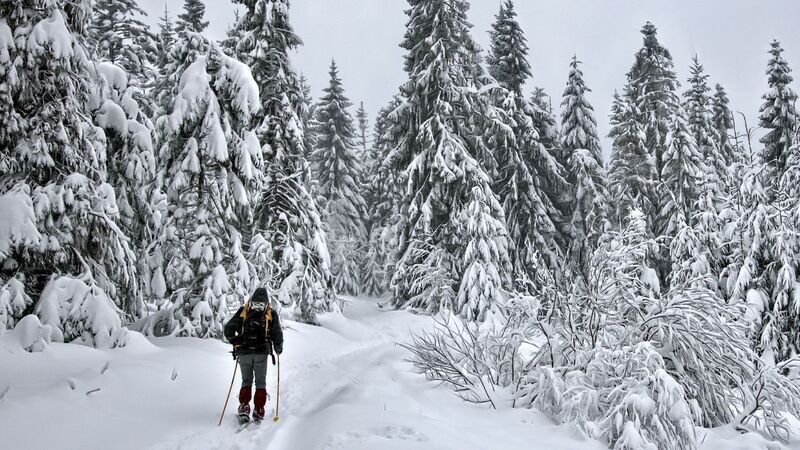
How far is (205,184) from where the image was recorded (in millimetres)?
11430

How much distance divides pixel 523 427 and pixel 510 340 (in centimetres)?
191

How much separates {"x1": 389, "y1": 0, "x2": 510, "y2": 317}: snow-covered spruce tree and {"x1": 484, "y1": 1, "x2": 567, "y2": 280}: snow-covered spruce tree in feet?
7.08

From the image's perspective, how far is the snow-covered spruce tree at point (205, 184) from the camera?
11117 mm

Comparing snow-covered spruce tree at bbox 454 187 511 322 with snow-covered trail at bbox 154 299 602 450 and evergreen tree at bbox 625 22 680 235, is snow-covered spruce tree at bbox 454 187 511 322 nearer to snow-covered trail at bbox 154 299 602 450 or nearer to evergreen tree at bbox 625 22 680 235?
snow-covered trail at bbox 154 299 602 450

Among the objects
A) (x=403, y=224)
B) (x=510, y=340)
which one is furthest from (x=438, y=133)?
(x=510, y=340)

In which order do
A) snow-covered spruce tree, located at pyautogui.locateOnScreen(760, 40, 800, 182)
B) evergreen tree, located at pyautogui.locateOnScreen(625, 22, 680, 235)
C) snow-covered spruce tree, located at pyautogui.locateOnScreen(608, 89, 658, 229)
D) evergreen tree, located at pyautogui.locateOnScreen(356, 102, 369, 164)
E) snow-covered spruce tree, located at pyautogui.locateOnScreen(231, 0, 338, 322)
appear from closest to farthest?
1. snow-covered spruce tree, located at pyautogui.locateOnScreen(231, 0, 338, 322)
2. snow-covered spruce tree, located at pyautogui.locateOnScreen(760, 40, 800, 182)
3. snow-covered spruce tree, located at pyautogui.locateOnScreen(608, 89, 658, 229)
4. evergreen tree, located at pyautogui.locateOnScreen(625, 22, 680, 235)
5. evergreen tree, located at pyautogui.locateOnScreen(356, 102, 369, 164)

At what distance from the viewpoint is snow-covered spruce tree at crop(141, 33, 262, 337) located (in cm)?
1112

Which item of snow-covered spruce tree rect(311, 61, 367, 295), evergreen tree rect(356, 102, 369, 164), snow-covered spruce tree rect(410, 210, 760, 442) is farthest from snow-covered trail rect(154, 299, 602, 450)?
evergreen tree rect(356, 102, 369, 164)

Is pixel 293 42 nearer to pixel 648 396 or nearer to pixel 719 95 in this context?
pixel 648 396

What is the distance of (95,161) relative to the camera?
9367mm

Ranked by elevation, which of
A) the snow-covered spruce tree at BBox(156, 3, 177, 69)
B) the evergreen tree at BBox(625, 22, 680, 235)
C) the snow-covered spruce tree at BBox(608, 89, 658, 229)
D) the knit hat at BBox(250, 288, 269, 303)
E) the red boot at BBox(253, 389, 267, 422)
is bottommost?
the red boot at BBox(253, 389, 267, 422)

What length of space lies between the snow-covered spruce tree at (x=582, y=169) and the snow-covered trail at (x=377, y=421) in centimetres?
1673

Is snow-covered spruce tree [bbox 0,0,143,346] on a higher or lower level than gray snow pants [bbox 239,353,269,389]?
higher

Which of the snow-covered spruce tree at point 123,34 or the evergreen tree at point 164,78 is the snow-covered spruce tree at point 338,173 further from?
the snow-covered spruce tree at point 123,34
